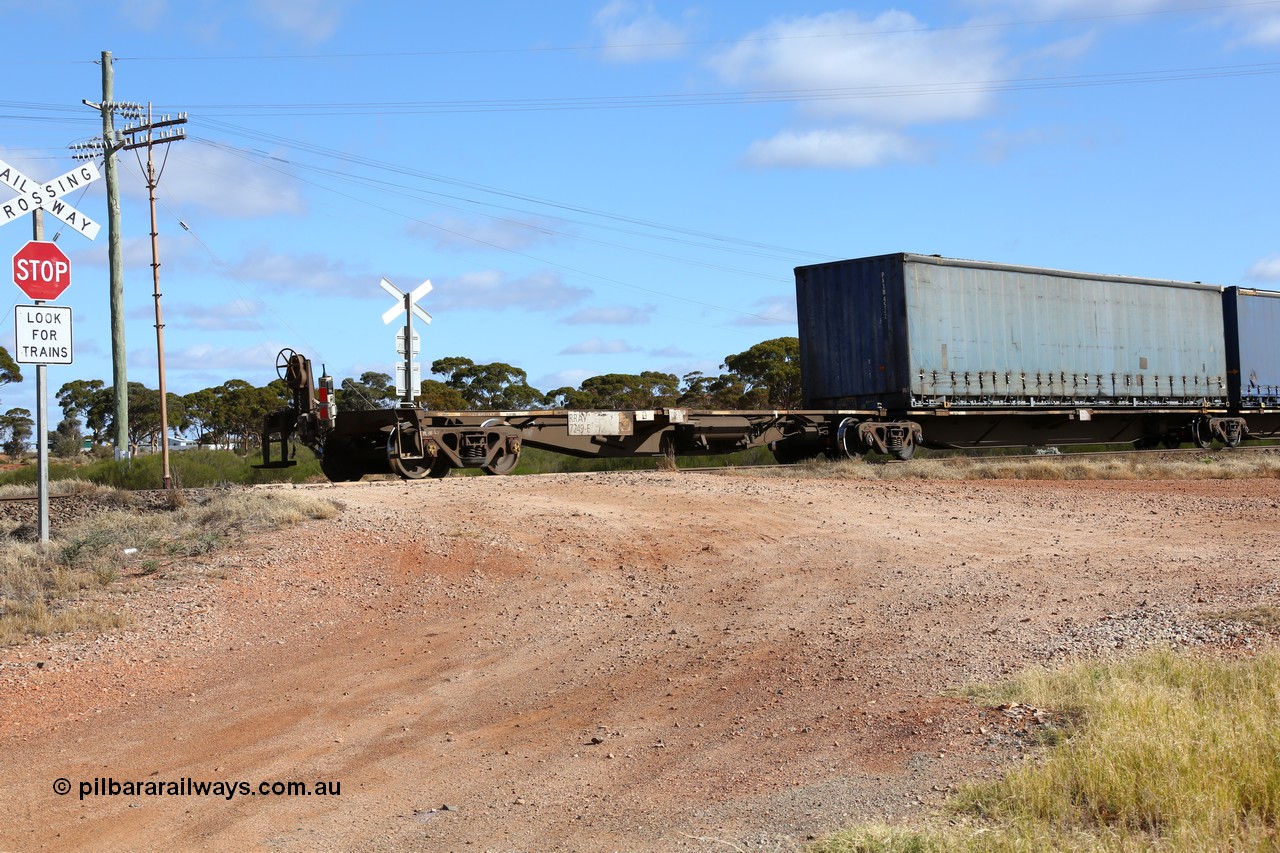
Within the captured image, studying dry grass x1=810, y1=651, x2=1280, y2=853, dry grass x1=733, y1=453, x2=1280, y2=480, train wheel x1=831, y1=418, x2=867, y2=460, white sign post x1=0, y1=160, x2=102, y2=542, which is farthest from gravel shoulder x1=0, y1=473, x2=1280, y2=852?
train wheel x1=831, y1=418, x2=867, y2=460

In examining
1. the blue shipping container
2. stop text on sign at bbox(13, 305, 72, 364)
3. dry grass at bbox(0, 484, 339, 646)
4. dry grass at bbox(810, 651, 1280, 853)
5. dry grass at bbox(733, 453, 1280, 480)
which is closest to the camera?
dry grass at bbox(810, 651, 1280, 853)

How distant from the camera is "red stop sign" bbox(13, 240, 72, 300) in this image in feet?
33.8

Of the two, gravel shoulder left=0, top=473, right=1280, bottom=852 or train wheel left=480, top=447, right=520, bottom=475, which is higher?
train wheel left=480, top=447, right=520, bottom=475

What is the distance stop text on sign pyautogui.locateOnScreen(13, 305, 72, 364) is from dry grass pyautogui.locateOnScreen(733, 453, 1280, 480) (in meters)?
10.4

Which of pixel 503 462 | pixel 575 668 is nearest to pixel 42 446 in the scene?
pixel 575 668

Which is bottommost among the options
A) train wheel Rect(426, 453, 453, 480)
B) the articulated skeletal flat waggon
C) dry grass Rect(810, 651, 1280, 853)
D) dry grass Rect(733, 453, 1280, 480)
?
dry grass Rect(810, 651, 1280, 853)

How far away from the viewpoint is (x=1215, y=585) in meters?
9.09

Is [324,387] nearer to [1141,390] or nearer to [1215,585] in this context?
[1215,585]

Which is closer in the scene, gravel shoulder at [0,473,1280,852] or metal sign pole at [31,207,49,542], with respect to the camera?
gravel shoulder at [0,473,1280,852]

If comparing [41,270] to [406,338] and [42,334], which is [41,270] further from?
[406,338]

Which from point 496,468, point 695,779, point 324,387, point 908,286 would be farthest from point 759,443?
point 695,779

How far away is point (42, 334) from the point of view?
10414 millimetres

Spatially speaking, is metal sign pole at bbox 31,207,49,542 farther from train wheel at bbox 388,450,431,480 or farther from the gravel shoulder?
train wheel at bbox 388,450,431,480

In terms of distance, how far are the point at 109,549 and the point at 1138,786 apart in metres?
8.58
